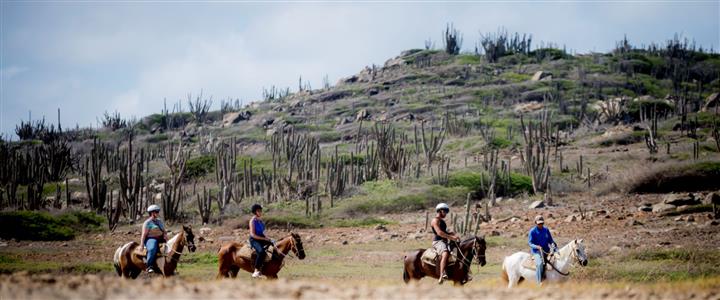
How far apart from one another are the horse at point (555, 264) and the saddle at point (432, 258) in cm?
121

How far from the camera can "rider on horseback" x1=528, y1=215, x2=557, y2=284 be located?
14609mm

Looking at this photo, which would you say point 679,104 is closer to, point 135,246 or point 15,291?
point 135,246

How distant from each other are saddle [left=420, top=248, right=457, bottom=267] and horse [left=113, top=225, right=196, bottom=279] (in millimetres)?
4866

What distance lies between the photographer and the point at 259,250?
51.2 feet

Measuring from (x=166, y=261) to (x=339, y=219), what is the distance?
19.3m

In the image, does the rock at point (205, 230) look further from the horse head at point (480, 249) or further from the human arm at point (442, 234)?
the horse head at point (480, 249)

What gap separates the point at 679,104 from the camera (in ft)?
225

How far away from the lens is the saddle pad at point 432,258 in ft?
49.4

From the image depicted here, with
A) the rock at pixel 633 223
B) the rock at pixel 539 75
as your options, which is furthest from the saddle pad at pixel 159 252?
the rock at pixel 539 75

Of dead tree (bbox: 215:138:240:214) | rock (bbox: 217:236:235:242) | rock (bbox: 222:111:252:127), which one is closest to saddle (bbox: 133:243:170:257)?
rock (bbox: 217:236:235:242)

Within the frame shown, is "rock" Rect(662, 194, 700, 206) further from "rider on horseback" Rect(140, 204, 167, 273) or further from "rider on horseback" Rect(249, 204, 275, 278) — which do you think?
"rider on horseback" Rect(140, 204, 167, 273)

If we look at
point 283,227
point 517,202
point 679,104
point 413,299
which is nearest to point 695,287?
point 413,299

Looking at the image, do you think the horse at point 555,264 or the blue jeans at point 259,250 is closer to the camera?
the horse at point 555,264

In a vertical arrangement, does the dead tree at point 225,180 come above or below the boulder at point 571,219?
above
